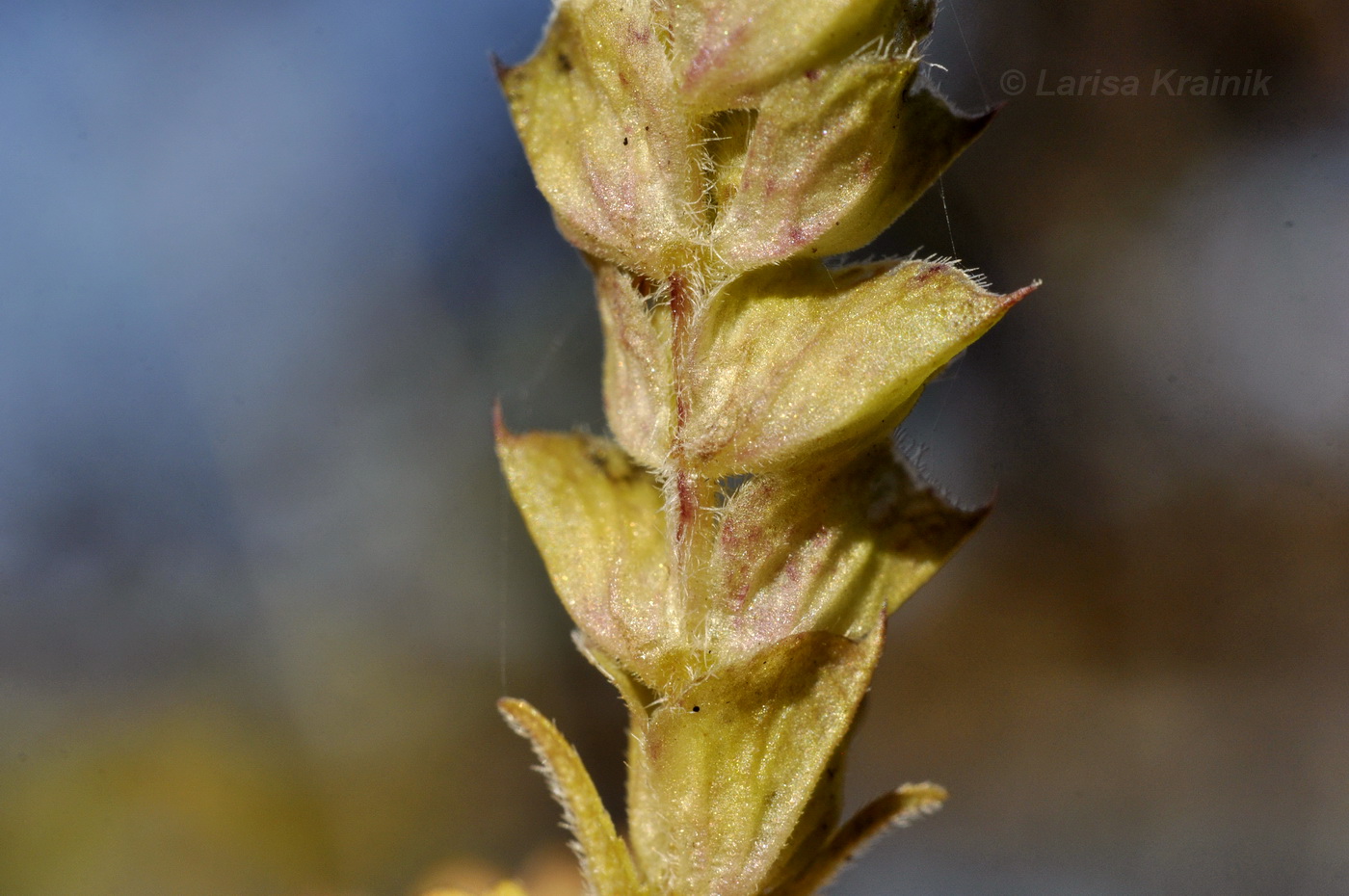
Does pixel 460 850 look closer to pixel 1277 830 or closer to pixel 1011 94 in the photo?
pixel 1277 830

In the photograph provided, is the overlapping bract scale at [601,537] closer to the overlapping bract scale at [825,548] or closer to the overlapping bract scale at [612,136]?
the overlapping bract scale at [825,548]

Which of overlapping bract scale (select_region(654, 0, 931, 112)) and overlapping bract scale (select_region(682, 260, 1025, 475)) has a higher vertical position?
overlapping bract scale (select_region(654, 0, 931, 112))

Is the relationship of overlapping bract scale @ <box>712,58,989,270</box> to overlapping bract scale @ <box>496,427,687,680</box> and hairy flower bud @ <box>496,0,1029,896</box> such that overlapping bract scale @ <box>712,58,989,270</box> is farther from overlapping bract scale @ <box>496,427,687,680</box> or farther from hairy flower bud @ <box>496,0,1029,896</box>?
overlapping bract scale @ <box>496,427,687,680</box>

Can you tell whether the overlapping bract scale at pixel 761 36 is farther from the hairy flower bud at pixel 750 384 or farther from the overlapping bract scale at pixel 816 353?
the overlapping bract scale at pixel 816 353

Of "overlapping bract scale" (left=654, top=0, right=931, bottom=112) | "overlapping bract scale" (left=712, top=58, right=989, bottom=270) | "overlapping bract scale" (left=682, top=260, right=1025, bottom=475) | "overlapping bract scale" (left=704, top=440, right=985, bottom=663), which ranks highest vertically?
"overlapping bract scale" (left=654, top=0, right=931, bottom=112)

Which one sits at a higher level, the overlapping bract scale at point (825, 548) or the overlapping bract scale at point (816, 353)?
the overlapping bract scale at point (816, 353)

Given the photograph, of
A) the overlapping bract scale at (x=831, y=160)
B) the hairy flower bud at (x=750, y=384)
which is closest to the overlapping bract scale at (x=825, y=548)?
the hairy flower bud at (x=750, y=384)

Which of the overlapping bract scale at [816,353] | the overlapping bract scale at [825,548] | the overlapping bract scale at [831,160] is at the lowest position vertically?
the overlapping bract scale at [825,548]

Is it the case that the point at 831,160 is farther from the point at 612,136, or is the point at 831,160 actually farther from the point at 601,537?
the point at 601,537

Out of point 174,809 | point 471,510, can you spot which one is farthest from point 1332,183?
point 174,809

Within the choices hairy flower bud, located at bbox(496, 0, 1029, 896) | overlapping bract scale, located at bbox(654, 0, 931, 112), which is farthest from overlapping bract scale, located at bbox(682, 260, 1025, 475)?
overlapping bract scale, located at bbox(654, 0, 931, 112)

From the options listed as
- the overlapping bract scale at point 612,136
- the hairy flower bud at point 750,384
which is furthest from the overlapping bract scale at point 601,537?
the overlapping bract scale at point 612,136
